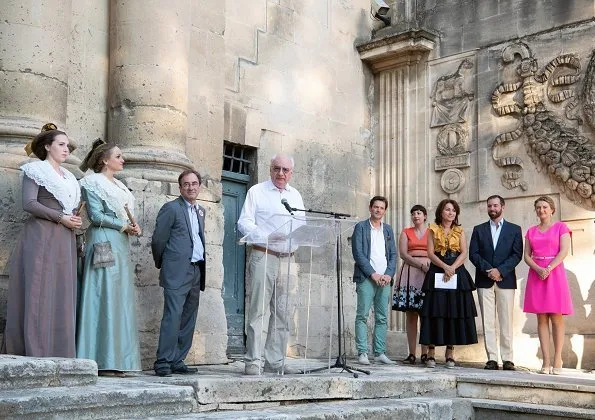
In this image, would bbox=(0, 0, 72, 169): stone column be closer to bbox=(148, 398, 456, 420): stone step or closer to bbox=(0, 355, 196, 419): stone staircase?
bbox=(0, 355, 196, 419): stone staircase

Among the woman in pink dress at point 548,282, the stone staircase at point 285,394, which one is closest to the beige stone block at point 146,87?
the stone staircase at point 285,394

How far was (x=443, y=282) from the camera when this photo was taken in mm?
8312

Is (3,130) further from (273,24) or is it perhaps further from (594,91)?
(594,91)

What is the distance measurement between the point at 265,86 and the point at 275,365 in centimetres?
420

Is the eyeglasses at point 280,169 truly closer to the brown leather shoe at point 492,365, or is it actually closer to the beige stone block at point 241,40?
the brown leather shoe at point 492,365

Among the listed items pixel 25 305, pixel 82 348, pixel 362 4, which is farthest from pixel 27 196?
pixel 362 4

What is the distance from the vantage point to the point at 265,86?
387 inches

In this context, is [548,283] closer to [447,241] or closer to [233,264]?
[447,241]

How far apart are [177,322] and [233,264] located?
10.2 feet

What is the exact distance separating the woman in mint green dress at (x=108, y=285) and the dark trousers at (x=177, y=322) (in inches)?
8.7

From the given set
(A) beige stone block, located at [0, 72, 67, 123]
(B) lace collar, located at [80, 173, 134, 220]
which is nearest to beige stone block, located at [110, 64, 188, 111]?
(A) beige stone block, located at [0, 72, 67, 123]

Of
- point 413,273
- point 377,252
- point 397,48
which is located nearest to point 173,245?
point 377,252

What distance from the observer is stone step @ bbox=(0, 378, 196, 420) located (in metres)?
4.22

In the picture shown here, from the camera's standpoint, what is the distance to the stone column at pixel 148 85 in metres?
7.46
